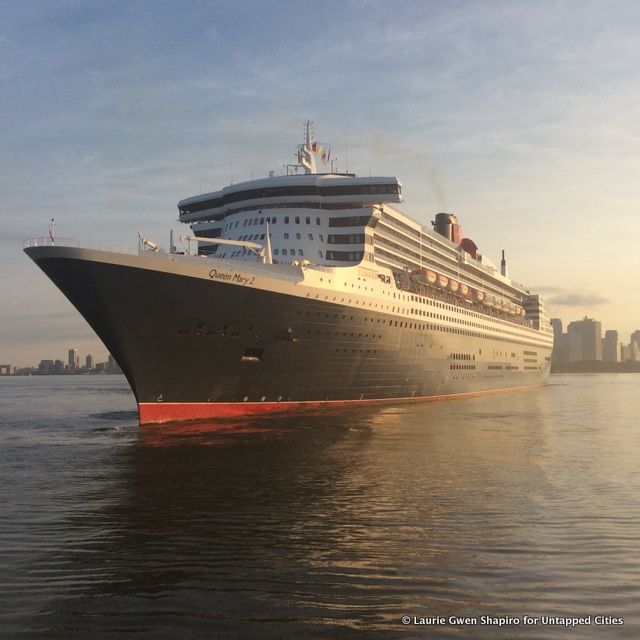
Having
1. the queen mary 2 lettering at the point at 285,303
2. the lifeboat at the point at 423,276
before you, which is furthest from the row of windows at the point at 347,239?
the lifeboat at the point at 423,276

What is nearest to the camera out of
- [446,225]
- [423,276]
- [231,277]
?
[231,277]

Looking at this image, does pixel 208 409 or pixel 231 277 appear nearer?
pixel 231 277

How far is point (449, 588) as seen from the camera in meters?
9.04

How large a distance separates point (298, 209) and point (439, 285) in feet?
45.7

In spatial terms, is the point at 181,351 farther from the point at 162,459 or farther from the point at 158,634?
the point at 158,634

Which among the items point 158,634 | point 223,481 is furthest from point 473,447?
point 158,634

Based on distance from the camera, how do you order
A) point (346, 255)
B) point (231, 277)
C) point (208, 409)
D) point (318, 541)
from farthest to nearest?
point (346, 255) < point (208, 409) < point (231, 277) < point (318, 541)

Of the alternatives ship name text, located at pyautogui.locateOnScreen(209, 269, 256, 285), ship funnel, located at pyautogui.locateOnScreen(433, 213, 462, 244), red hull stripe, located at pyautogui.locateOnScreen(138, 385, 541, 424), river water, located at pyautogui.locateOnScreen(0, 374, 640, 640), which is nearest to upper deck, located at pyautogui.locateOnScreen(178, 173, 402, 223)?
ship name text, located at pyautogui.locateOnScreen(209, 269, 256, 285)

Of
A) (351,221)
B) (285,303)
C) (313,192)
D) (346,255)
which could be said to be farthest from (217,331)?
(313,192)

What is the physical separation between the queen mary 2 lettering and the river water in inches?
220

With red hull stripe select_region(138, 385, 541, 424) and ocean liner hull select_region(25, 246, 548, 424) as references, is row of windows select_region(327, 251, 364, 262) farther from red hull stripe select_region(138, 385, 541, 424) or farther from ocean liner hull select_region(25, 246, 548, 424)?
red hull stripe select_region(138, 385, 541, 424)

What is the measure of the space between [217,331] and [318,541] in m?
18.4

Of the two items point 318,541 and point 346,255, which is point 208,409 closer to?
point 346,255

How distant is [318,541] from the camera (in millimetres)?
11484
